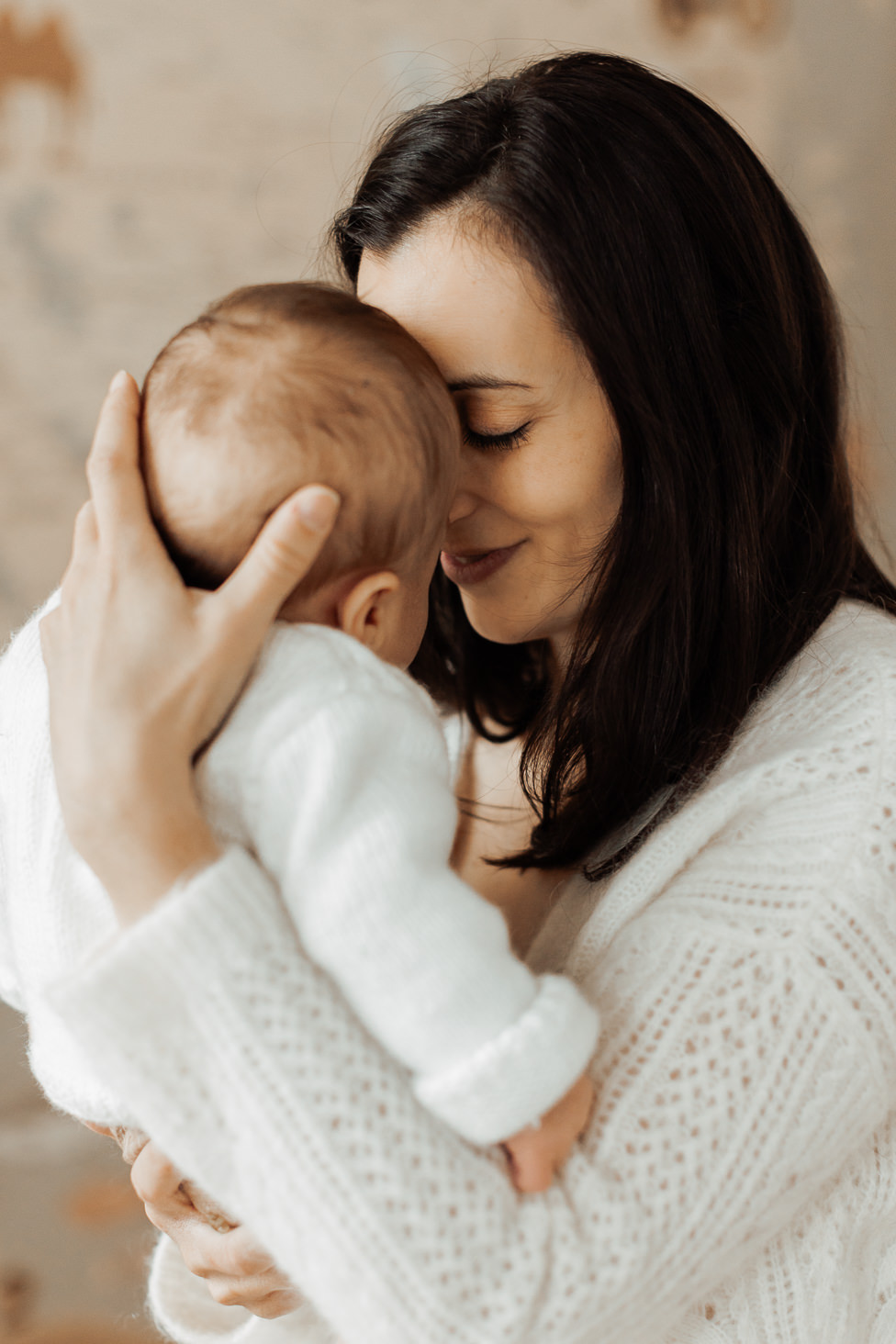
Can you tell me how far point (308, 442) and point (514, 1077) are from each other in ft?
1.53

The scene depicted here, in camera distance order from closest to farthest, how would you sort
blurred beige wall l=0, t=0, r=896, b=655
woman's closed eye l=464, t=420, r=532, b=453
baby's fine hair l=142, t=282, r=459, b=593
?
baby's fine hair l=142, t=282, r=459, b=593, woman's closed eye l=464, t=420, r=532, b=453, blurred beige wall l=0, t=0, r=896, b=655

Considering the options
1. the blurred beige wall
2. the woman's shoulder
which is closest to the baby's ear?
the woman's shoulder

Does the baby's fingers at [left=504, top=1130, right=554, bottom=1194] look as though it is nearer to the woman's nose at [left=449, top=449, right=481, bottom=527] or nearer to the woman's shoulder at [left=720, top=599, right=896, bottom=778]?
the woman's shoulder at [left=720, top=599, right=896, bottom=778]

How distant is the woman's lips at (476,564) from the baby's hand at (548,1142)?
1.91ft

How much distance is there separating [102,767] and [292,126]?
1.37m

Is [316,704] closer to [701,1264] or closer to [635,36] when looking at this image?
[701,1264]

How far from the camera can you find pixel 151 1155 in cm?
91

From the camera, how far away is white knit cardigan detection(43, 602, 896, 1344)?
0.65 meters

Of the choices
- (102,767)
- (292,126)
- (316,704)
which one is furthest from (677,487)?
(292,126)

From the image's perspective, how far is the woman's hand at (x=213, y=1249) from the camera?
0.91 metres

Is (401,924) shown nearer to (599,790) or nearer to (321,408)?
(321,408)

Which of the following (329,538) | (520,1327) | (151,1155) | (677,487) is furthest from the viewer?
(677,487)

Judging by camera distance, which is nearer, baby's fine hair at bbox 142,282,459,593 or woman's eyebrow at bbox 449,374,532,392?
baby's fine hair at bbox 142,282,459,593

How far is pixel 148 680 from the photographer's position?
714 mm
